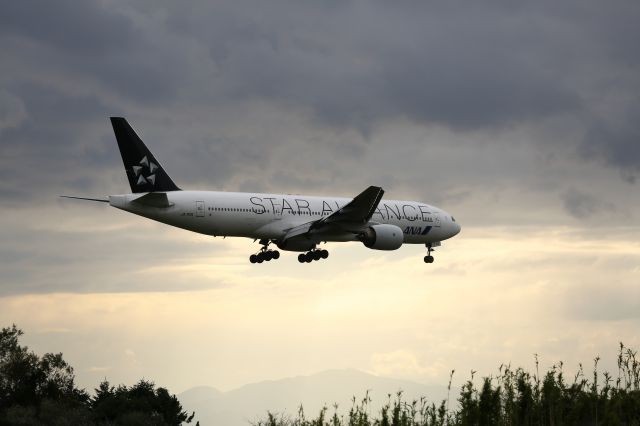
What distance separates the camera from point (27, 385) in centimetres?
9681

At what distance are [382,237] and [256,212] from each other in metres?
8.12

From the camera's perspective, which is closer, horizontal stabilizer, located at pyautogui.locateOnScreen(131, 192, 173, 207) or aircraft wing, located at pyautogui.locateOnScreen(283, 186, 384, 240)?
horizontal stabilizer, located at pyautogui.locateOnScreen(131, 192, 173, 207)

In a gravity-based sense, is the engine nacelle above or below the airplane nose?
below

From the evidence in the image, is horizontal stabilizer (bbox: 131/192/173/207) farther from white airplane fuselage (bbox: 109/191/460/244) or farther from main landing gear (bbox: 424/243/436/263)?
main landing gear (bbox: 424/243/436/263)

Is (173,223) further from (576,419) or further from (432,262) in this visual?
(576,419)

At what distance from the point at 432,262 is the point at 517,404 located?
178 feet

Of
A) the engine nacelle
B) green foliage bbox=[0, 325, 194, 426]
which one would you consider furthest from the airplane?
green foliage bbox=[0, 325, 194, 426]

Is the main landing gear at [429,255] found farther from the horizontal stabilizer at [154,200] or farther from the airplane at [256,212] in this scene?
the horizontal stabilizer at [154,200]

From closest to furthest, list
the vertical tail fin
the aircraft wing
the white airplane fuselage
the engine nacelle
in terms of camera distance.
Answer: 1. the white airplane fuselage
2. the aircraft wing
3. the vertical tail fin
4. the engine nacelle

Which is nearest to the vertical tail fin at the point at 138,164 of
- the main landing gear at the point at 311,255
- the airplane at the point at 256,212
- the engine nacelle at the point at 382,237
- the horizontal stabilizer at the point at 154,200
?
the airplane at the point at 256,212

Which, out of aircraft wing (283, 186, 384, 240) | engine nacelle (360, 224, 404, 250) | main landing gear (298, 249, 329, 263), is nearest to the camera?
aircraft wing (283, 186, 384, 240)

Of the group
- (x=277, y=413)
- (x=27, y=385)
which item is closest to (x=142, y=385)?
(x=27, y=385)

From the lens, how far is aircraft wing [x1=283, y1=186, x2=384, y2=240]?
204 ft

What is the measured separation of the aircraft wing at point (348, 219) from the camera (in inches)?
2453
